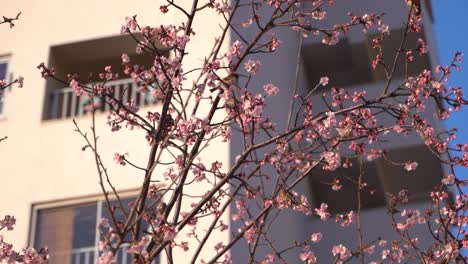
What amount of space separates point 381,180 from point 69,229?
16.8 feet

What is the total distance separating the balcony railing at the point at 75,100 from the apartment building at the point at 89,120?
0.01 meters

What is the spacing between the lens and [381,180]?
12617 mm

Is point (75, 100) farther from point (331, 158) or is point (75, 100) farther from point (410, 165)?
point (331, 158)

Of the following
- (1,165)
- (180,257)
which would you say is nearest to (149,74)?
(180,257)

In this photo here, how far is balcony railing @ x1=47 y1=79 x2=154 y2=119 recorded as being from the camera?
34.1 feet

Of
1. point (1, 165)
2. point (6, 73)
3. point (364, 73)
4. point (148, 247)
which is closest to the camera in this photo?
point (148, 247)

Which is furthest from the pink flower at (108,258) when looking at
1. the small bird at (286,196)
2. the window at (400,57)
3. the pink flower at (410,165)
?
the window at (400,57)

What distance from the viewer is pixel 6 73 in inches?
416

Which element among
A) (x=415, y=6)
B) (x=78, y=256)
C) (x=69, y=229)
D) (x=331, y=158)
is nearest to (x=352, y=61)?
(x=69, y=229)

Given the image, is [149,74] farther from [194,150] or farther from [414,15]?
[414,15]

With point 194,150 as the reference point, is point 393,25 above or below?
above

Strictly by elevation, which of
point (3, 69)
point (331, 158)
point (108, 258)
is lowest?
point (108, 258)

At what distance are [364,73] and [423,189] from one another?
7.13 ft

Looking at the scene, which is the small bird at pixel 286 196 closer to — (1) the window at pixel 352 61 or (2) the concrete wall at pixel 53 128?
(2) the concrete wall at pixel 53 128
